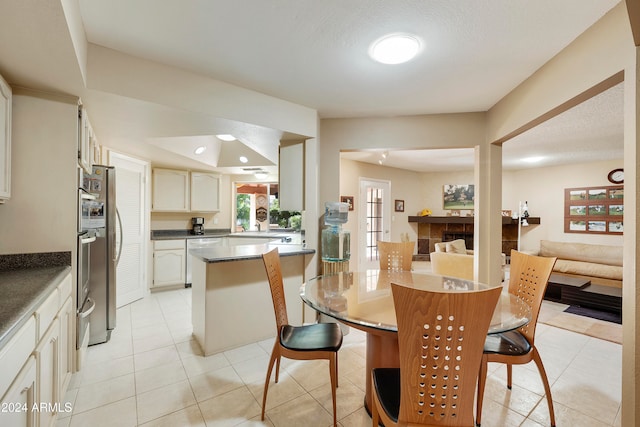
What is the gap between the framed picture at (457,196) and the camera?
275 inches

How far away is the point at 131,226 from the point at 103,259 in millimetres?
1328

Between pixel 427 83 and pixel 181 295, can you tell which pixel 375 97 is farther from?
pixel 181 295

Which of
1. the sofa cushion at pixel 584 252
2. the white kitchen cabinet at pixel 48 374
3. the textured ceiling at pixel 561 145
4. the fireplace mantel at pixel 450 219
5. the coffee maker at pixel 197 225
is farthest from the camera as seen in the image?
the fireplace mantel at pixel 450 219

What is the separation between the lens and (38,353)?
46.3 inches

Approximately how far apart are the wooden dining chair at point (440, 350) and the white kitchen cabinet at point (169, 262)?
4231 mm

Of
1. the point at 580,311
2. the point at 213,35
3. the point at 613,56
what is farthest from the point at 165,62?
the point at 580,311

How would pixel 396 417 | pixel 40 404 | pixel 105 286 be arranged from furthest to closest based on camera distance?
pixel 105 286
pixel 40 404
pixel 396 417

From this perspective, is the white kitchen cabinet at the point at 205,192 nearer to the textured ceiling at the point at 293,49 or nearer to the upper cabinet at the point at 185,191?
the upper cabinet at the point at 185,191

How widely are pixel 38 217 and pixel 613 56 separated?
352 cm

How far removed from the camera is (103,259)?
2580 millimetres

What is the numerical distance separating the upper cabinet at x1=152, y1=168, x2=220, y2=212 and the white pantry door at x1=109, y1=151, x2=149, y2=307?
38 cm

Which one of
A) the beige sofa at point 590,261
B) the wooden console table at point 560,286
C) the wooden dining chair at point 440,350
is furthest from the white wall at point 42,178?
the beige sofa at point 590,261

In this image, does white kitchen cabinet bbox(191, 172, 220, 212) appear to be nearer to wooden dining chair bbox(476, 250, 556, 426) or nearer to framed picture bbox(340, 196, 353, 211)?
framed picture bbox(340, 196, 353, 211)

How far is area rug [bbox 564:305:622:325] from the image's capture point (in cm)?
335
